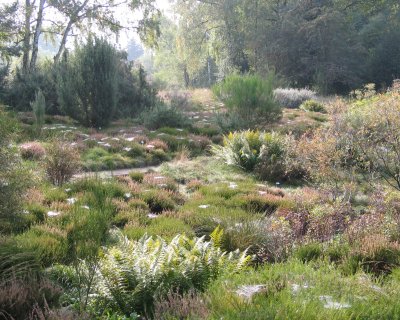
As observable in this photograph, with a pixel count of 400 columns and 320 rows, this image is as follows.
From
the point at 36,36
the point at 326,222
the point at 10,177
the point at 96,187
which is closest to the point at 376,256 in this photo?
the point at 326,222

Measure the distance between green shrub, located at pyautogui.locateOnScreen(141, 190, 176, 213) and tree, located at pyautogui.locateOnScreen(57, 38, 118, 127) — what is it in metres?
8.78

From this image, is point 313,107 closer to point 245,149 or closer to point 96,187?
point 245,149

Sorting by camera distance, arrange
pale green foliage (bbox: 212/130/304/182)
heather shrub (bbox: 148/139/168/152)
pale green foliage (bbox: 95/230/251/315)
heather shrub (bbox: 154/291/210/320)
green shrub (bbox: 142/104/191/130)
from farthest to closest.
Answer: green shrub (bbox: 142/104/191/130) < heather shrub (bbox: 148/139/168/152) < pale green foliage (bbox: 212/130/304/182) < pale green foliage (bbox: 95/230/251/315) < heather shrub (bbox: 154/291/210/320)

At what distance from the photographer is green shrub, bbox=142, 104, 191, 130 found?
1545cm

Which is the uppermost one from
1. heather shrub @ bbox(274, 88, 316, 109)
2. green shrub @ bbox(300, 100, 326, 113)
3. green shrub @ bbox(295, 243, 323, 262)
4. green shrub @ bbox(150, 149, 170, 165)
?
heather shrub @ bbox(274, 88, 316, 109)

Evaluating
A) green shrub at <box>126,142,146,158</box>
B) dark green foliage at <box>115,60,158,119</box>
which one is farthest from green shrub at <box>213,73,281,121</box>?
dark green foliage at <box>115,60,158,119</box>

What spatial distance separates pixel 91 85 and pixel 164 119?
2722 millimetres

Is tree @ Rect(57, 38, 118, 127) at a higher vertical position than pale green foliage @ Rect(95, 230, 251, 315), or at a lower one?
higher

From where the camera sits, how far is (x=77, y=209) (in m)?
A: 5.36

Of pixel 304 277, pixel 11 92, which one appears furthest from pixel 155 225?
pixel 11 92

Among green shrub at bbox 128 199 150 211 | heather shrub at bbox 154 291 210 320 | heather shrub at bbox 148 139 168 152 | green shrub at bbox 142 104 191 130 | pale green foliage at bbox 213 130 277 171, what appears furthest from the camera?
green shrub at bbox 142 104 191 130

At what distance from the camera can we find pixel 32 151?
998 centimetres

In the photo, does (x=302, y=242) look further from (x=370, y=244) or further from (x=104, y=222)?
(x=104, y=222)

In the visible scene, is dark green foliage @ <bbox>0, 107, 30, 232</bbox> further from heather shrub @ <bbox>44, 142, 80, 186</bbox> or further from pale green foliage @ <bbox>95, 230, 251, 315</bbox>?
heather shrub @ <bbox>44, 142, 80, 186</bbox>
